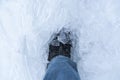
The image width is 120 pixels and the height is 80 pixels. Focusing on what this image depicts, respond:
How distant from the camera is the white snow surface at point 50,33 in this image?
117 cm

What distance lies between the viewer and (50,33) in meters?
1.20

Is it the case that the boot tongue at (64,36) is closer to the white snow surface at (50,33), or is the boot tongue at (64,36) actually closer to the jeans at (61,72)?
→ the white snow surface at (50,33)

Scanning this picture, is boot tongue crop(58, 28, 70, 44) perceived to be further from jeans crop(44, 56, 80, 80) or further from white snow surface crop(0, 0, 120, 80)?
jeans crop(44, 56, 80, 80)

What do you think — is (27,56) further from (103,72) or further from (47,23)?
(103,72)

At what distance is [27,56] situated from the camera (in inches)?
47.5

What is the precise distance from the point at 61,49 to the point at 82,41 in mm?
103

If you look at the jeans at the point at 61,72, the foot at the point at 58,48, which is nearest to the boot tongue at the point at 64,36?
the foot at the point at 58,48

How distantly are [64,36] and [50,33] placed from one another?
0.21 feet

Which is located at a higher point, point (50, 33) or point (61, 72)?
point (50, 33)

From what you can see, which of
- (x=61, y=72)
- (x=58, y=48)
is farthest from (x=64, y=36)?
(x=61, y=72)

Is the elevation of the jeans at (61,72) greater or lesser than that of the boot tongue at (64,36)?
lesser

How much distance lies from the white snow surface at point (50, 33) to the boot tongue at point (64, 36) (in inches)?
0.9

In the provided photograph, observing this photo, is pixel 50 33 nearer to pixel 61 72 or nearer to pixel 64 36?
pixel 64 36

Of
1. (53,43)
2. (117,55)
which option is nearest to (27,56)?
(53,43)
